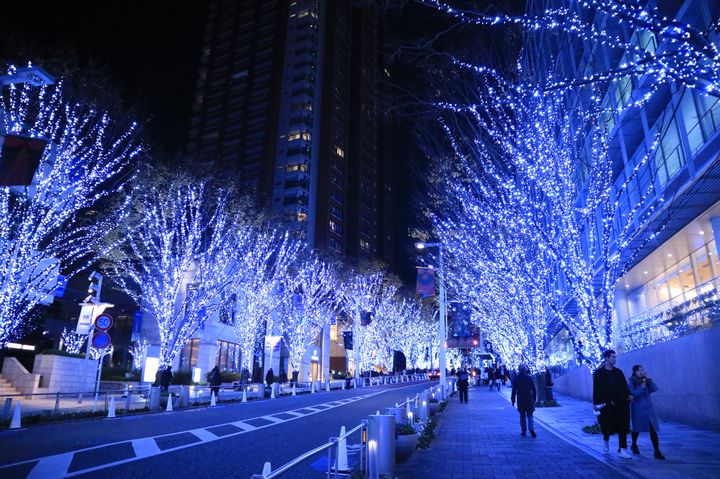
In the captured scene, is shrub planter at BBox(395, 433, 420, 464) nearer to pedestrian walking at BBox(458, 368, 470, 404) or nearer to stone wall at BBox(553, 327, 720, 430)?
stone wall at BBox(553, 327, 720, 430)

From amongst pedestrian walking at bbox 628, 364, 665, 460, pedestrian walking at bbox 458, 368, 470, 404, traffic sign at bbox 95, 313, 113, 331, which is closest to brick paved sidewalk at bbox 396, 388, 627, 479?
pedestrian walking at bbox 628, 364, 665, 460

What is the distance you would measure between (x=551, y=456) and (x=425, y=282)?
500 inches

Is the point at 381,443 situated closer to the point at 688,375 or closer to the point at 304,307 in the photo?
the point at 688,375

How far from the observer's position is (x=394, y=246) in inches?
4281

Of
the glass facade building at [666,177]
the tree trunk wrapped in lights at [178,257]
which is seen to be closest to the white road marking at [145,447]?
the glass facade building at [666,177]

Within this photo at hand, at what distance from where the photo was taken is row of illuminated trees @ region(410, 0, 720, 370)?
6.22 metres

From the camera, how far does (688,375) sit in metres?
11.2

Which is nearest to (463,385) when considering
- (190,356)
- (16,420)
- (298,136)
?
(16,420)

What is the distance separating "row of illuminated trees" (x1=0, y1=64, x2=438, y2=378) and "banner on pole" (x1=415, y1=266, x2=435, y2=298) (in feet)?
28.9

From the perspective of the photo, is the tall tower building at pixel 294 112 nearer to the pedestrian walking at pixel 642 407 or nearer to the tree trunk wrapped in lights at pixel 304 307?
the tree trunk wrapped in lights at pixel 304 307

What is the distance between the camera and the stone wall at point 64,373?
2031 centimetres

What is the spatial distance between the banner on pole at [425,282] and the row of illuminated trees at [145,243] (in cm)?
882

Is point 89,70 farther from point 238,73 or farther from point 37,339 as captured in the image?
point 238,73

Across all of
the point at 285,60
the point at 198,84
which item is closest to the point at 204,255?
the point at 285,60
